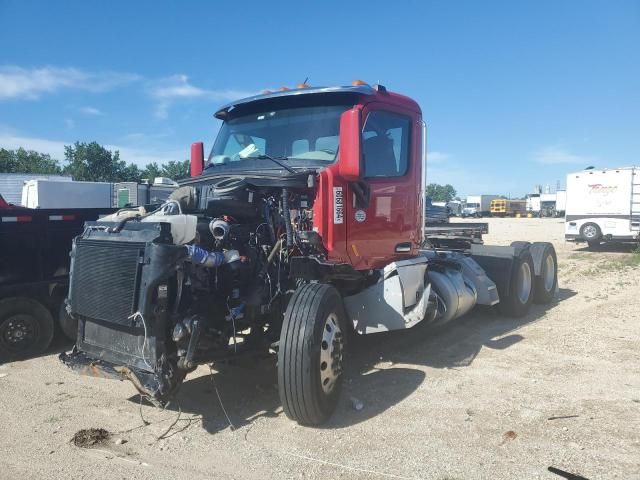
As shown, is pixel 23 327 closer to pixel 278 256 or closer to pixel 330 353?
pixel 278 256

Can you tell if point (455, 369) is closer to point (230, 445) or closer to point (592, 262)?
point (230, 445)

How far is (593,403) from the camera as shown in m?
4.73

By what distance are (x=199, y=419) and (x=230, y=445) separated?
0.58 metres

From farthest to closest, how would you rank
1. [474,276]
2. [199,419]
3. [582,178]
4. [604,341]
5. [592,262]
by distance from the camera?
[582,178], [592,262], [474,276], [604,341], [199,419]

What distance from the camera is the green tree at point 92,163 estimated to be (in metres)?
56.4

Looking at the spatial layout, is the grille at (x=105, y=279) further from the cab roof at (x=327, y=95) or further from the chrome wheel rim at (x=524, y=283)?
the chrome wheel rim at (x=524, y=283)

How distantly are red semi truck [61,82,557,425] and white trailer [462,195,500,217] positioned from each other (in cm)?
6429

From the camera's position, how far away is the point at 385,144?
5.48 m

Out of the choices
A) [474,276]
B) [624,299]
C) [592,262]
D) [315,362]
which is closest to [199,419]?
[315,362]

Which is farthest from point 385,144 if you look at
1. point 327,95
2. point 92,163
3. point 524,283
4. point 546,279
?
point 92,163

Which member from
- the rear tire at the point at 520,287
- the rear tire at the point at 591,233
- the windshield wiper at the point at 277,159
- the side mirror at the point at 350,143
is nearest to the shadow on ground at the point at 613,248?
the rear tire at the point at 591,233

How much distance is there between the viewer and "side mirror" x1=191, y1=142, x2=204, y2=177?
6.82 metres

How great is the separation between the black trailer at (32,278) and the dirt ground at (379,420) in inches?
13.3

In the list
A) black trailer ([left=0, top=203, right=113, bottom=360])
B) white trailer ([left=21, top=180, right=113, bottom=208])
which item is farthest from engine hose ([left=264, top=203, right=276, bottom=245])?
white trailer ([left=21, top=180, right=113, bottom=208])
